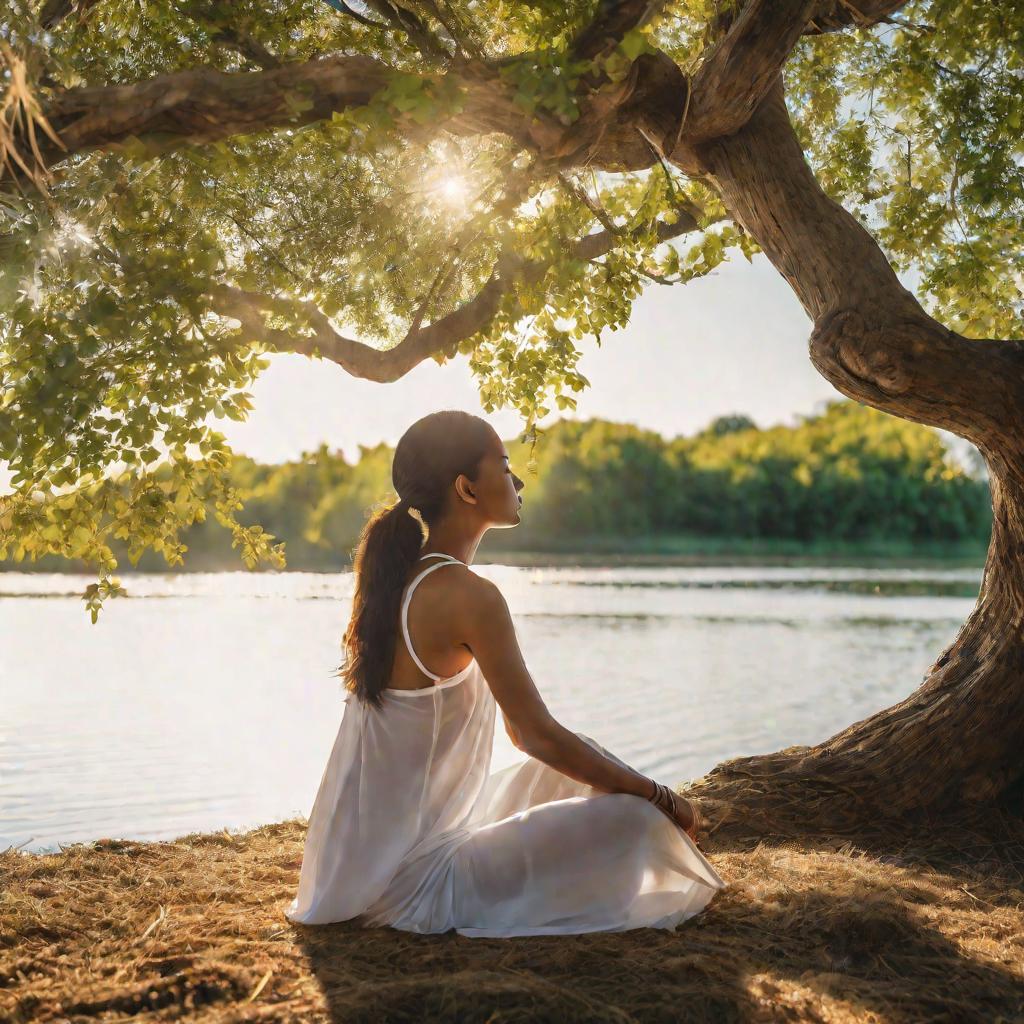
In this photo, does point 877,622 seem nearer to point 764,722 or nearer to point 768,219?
point 764,722

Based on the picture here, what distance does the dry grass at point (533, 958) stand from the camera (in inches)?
99.3

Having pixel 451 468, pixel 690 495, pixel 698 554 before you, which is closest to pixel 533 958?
pixel 451 468

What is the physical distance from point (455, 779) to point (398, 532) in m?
0.76

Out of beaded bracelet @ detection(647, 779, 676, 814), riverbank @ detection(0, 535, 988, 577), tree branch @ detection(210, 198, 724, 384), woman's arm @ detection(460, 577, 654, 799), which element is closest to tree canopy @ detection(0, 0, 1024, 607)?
tree branch @ detection(210, 198, 724, 384)

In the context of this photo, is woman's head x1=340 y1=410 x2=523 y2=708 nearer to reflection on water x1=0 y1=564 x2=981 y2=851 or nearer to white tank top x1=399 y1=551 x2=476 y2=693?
white tank top x1=399 y1=551 x2=476 y2=693

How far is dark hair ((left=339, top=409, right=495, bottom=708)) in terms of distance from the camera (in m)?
3.14

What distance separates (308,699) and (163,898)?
7141 millimetres

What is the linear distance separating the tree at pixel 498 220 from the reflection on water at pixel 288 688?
237 cm

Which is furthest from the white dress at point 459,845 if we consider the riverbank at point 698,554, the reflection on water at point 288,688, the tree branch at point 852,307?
the riverbank at point 698,554

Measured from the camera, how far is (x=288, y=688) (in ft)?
37.6

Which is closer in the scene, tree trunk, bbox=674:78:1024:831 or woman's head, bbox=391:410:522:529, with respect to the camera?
woman's head, bbox=391:410:522:529

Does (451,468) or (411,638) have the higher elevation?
(451,468)

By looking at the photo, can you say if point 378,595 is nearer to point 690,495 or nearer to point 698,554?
point 698,554

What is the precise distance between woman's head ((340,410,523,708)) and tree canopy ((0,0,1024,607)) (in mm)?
1039
